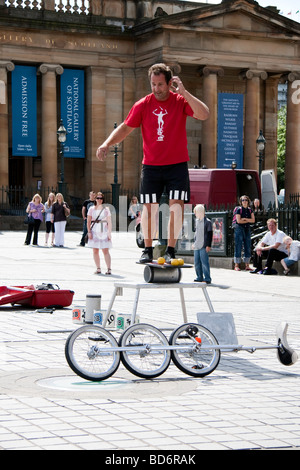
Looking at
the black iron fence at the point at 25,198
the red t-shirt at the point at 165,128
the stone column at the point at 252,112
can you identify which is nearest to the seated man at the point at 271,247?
the red t-shirt at the point at 165,128

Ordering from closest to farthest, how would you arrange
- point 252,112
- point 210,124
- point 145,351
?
point 145,351
point 210,124
point 252,112

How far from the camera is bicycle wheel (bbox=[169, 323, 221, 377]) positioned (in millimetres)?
7504

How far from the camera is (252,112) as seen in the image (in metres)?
52.8

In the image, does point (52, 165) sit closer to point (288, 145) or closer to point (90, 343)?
point (288, 145)

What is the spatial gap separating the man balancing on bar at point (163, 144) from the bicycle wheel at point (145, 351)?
964 millimetres

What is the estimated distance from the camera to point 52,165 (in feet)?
163

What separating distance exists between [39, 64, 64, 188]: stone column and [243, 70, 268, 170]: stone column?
435 inches

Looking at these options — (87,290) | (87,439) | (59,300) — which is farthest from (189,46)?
(87,439)

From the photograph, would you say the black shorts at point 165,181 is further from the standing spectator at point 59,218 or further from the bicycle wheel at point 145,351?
the standing spectator at point 59,218

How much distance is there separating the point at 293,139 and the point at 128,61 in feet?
35.8

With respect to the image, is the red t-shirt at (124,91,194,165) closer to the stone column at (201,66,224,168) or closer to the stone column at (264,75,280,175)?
the stone column at (201,66,224,168)

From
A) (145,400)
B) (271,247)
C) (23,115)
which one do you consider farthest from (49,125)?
(145,400)

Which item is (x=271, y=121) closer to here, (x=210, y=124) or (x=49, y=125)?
(x=210, y=124)

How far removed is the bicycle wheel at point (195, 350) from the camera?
295 inches
